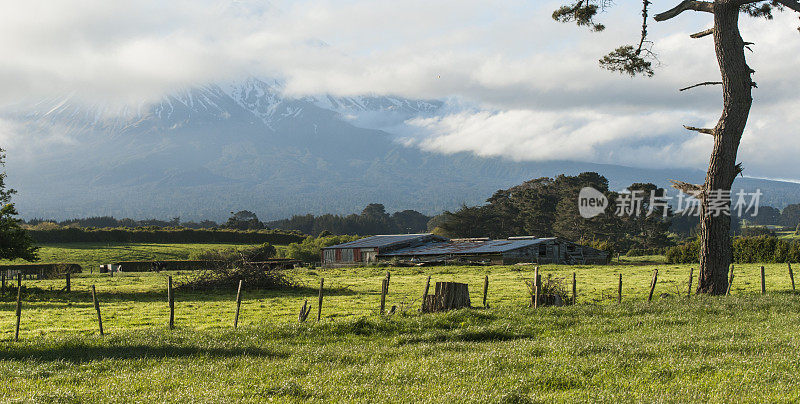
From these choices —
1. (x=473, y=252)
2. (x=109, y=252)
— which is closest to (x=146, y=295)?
(x=473, y=252)

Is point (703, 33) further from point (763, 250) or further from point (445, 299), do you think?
point (763, 250)

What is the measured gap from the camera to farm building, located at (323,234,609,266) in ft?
222

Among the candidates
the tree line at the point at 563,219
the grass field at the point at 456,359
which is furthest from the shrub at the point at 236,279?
the tree line at the point at 563,219

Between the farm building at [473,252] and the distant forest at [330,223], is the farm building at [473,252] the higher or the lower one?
the lower one

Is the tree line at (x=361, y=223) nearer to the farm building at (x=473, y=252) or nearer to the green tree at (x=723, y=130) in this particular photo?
the farm building at (x=473, y=252)

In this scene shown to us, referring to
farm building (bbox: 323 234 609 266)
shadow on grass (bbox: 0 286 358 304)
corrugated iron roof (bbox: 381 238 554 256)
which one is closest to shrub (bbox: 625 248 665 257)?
farm building (bbox: 323 234 609 266)

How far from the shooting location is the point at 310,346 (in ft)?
42.4

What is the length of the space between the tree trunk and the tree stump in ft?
28.2

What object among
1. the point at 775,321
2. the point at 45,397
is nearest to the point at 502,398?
the point at 45,397

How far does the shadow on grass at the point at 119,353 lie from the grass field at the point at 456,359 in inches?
1.4

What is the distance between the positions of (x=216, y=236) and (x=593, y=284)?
8305 centimetres

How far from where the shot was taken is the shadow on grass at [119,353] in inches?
467

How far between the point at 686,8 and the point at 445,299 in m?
12.5

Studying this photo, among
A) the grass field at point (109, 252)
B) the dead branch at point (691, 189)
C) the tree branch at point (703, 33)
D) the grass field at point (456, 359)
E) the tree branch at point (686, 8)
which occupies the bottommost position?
the grass field at point (109, 252)
